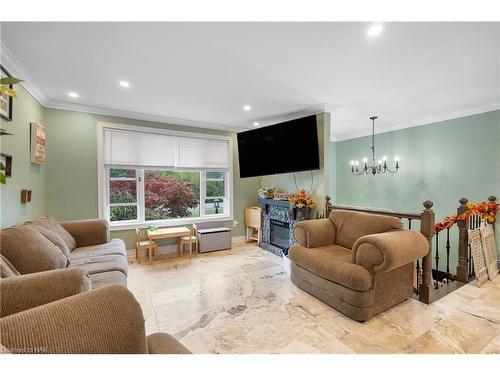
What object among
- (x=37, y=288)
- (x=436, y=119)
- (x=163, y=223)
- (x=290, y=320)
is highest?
(x=436, y=119)


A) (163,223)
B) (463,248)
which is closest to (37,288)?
(163,223)

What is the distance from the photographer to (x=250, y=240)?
4793mm

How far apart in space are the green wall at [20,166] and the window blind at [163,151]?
92 cm

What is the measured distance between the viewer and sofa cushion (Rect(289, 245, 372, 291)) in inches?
76.4

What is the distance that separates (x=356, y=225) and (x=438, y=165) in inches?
100

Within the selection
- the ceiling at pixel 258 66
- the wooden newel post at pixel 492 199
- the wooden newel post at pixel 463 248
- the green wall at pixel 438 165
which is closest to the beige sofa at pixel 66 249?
the ceiling at pixel 258 66

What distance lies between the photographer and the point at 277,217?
4148mm

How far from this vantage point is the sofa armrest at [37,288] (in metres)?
1.03

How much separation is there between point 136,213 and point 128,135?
4.38ft

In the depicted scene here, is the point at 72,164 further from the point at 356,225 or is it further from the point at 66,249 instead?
the point at 356,225

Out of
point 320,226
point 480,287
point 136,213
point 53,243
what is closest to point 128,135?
point 136,213

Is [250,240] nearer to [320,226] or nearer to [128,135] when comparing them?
[320,226]

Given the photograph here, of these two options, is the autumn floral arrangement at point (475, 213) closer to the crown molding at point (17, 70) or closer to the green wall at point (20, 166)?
the crown molding at point (17, 70)

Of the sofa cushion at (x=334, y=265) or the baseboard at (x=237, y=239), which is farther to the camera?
the baseboard at (x=237, y=239)
